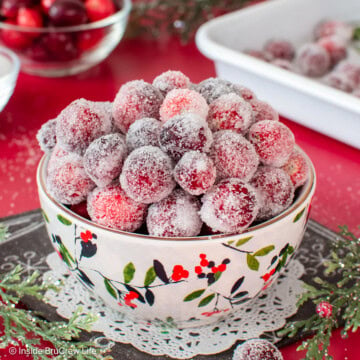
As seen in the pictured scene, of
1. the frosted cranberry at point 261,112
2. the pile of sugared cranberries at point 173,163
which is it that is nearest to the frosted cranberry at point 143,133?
the pile of sugared cranberries at point 173,163

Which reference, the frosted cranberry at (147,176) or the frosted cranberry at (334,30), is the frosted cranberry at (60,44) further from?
the frosted cranberry at (147,176)

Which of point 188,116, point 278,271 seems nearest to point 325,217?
point 278,271

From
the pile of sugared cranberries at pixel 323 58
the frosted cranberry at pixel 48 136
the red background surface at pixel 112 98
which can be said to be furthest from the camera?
the pile of sugared cranberries at pixel 323 58

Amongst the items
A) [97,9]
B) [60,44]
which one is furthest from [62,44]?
[97,9]

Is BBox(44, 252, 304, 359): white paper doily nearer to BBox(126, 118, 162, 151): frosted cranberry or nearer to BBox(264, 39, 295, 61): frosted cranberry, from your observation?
BBox(126, 118, 162, 151): frosted cranberry

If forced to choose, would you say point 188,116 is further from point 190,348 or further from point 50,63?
point 50,63

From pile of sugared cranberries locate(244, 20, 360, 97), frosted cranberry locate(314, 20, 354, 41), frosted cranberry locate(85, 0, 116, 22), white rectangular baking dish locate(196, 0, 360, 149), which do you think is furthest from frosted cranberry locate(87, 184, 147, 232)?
frosted cranberry locate(314, 20, 354, 41)
